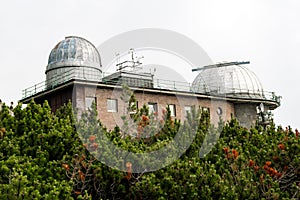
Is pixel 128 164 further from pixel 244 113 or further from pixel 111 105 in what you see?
pixel 244 113

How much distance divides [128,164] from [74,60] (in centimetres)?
2551

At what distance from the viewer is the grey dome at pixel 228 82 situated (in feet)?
150

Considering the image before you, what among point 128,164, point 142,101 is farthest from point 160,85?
point 128,164

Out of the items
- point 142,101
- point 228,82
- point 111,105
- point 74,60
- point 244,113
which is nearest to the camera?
point 111,105

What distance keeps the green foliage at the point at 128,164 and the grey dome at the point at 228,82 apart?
27.4 m

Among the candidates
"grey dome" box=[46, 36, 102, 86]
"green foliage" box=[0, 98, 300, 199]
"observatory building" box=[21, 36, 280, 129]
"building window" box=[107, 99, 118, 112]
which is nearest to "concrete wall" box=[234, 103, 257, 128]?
"observatory building" box=[21, 36, 280, 129]

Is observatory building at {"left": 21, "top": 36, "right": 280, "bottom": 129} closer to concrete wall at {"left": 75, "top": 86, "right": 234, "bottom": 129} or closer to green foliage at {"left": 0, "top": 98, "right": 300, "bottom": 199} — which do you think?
concrete wall at {"left": 75, "top": 86, "right": 234, "bottom": 129}

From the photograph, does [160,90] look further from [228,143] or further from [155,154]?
[155,154]

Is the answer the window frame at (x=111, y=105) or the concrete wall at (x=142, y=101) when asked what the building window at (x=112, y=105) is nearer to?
the window frame at (x=111, y=105)

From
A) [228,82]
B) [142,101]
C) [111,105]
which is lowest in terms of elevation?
[111,105]

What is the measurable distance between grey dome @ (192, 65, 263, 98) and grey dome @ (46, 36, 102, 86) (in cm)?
1002

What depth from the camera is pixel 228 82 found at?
46.2m

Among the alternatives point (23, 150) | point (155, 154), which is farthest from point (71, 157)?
point (155, 154)

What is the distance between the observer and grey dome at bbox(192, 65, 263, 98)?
4559cm
